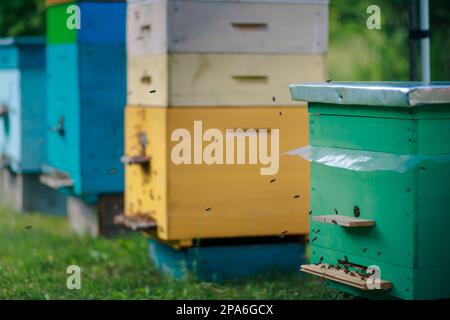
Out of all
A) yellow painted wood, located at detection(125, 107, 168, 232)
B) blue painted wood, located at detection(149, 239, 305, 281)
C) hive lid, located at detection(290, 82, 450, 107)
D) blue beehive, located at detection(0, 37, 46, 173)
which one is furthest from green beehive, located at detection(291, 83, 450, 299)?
blue beehive, located at detection(0, 37, 46, 173)

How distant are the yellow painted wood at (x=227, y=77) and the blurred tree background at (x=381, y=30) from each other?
11.0 ft

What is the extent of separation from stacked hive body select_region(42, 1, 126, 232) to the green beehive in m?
2.85

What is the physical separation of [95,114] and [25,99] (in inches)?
66.7

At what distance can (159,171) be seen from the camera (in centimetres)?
502

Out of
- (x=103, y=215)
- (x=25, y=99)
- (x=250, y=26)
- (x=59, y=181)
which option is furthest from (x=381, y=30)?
(x=250, y=26)

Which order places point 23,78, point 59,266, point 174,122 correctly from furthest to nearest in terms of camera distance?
point 23,78 → point 59,266 → point 174,122

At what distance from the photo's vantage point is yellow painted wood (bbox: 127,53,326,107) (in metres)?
4.89

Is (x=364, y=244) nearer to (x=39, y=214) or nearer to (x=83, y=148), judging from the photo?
(x=83, y=148)

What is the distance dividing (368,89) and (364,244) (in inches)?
23.9

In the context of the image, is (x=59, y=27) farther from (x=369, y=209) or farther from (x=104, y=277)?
(x=369, y=209)

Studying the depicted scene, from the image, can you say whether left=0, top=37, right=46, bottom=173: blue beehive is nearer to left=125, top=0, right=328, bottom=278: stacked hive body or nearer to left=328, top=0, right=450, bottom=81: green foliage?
left=125, top=0, right=328, bottom=278: stacked hive body

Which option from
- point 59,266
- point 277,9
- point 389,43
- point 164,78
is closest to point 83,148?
point 59,266

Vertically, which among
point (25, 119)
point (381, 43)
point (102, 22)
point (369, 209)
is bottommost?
point (369, 209)

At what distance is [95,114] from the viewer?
6.32 metres
